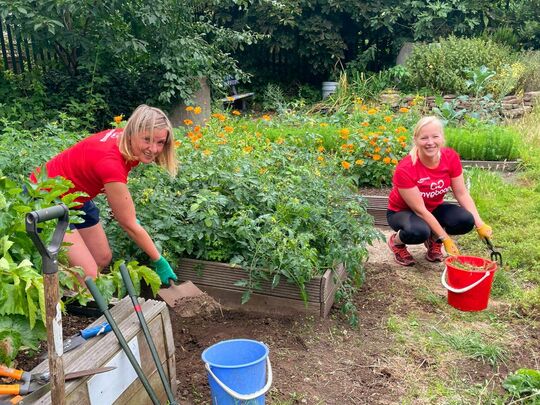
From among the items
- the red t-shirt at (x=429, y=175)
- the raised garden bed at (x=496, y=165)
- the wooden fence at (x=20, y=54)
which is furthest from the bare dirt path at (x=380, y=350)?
the wooden fence at (x=20, y=54)

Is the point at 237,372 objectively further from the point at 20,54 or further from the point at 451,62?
the point at 451,62

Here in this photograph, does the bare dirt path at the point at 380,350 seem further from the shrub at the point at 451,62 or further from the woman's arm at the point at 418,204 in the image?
the shrub at the point at 451,62

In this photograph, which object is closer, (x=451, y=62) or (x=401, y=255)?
(x=401, y=255)

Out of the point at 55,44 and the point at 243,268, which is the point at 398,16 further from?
the point at 243,268

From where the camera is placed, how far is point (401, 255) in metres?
4.38

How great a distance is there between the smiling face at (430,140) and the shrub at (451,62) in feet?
19.8

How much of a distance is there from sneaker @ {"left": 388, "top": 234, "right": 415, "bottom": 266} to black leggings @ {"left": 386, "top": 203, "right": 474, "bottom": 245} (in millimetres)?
107

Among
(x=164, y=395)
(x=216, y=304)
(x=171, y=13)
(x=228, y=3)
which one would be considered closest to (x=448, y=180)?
(x=216, y=304)

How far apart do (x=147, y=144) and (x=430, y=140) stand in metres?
2.24

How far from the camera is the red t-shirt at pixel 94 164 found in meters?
2.71

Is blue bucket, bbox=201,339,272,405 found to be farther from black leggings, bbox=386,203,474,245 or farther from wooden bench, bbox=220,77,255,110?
wooden bench, bbox=220,77,255,110

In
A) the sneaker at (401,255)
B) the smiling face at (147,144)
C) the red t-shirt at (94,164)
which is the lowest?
the sneaker at (401,255)

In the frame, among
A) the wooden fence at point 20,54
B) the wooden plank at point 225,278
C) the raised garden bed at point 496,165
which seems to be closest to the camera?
the wooden plank at point 225,278

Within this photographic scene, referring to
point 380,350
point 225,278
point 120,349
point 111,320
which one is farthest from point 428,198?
point 111,320
